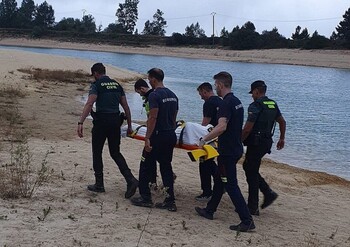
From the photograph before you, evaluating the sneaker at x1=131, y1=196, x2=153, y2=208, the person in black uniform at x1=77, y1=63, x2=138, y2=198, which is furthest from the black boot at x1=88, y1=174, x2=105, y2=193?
the sneaker at x1=131, y1=196, x2=153, y2=208

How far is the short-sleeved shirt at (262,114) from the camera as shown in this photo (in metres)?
7.23

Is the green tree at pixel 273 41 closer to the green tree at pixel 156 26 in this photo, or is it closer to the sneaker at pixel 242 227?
the green tree at pixel 156 26

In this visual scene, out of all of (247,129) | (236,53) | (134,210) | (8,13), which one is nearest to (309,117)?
(247,129)

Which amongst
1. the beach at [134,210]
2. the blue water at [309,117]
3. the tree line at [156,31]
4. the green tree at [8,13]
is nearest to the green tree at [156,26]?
the tree line at [156,31]

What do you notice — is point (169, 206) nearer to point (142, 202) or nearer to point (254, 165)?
point (142, 202)

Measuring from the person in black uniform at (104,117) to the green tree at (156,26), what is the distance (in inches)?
4856

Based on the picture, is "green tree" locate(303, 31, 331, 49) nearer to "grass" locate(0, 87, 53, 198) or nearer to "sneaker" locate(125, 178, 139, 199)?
"grass" locate(0, 87, 53, 198)

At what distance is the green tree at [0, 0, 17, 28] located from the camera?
130000 mm

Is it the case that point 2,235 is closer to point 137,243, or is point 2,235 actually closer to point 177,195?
point 137,243

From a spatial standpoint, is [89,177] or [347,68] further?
[347,68]

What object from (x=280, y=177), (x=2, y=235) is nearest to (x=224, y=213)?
(x=2, y=235)

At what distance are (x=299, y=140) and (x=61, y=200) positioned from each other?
12.9m

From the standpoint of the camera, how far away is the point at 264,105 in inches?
287

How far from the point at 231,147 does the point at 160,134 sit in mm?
939
